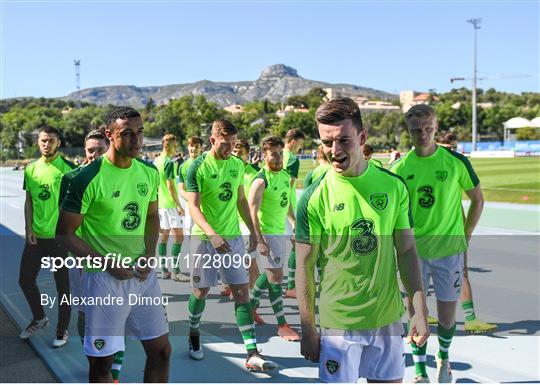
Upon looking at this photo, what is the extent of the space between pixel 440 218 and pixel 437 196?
18 cm

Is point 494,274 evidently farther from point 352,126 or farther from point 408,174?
point 352,126

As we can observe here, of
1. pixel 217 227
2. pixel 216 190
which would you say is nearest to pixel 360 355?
pixel 217 227

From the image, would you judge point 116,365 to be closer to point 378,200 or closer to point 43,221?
point 43,221

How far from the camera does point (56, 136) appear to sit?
6.34m

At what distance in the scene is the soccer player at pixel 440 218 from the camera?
4.95 m

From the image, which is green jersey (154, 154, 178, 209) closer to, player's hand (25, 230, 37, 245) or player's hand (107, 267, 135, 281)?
player's hand (25, 230, 37, 245)

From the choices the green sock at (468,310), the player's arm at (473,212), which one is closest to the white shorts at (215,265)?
the player's arm at (473,212)

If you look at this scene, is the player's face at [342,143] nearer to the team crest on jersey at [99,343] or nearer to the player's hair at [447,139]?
the team crest on jersey at [99,343]

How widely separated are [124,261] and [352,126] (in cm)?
182

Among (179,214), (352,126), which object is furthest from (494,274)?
(352,126)

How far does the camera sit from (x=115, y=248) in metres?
4.06

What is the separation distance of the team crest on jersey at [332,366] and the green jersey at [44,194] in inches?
158

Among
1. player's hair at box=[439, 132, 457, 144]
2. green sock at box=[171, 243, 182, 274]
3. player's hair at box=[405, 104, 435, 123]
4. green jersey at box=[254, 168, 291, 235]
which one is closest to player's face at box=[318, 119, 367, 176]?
player's hair at box=[405, 104, 435, 123]

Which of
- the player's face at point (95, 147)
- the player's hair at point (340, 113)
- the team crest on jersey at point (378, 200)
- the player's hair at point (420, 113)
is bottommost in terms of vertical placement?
the team crest on jersey at point (378, 200)
